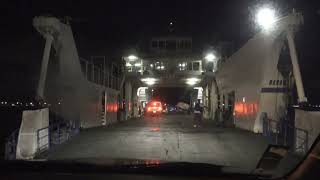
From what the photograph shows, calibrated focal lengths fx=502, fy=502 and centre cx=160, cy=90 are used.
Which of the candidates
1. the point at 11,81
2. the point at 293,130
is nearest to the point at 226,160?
the point at 293,130

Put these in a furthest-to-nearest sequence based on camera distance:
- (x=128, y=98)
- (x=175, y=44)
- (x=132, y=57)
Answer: (x=175, y=44), (x=132, y=57), (x=128, y=98)

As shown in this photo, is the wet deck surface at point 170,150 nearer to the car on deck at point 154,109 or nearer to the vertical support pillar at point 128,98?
the vertical support pillar at point 128,98

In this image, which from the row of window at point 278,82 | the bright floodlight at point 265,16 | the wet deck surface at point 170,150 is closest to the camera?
the wet deck surface at point 170,150

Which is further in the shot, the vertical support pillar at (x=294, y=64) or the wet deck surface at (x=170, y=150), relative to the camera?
the vertical support pillar at (x=294, y=64)

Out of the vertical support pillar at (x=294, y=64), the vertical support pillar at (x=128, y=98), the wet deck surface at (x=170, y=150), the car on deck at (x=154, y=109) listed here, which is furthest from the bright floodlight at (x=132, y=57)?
the wet deck surface at (x=170, y=150)

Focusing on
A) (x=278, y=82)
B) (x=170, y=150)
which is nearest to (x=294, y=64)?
(x=278, y=82)

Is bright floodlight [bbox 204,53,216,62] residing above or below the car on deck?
above

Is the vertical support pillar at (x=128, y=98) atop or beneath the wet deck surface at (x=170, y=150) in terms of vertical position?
atop

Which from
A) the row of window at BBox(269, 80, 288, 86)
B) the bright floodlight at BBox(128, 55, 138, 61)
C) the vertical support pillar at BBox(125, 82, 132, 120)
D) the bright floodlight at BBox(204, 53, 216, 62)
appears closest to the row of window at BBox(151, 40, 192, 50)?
the bright floodlight at BBox(128, 55, 138, 61)

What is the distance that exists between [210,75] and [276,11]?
3165 cm

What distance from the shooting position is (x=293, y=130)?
741 inches

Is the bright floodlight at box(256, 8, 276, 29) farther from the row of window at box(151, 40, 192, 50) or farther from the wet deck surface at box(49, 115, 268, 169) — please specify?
the row of window at box(151, 40, 192, 50)

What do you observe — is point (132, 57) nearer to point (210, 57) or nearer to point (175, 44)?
point (210, 57)

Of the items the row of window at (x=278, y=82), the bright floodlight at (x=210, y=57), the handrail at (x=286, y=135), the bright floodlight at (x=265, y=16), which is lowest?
the handrail at (x=286, y=135)
